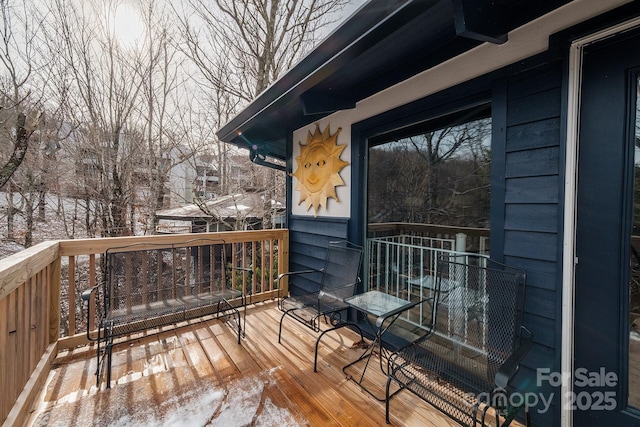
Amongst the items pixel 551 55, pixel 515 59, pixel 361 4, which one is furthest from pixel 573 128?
pixel 361 4

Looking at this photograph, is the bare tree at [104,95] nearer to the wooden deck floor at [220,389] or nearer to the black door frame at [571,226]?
the wooden deck floor at [220,389]

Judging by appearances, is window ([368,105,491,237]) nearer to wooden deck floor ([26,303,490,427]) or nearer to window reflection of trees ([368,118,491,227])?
window reflection of trees ([368,118,491,227])

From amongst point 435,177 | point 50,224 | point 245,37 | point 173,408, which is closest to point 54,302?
point 173,408

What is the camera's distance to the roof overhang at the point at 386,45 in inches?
57.1

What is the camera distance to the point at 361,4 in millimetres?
1492

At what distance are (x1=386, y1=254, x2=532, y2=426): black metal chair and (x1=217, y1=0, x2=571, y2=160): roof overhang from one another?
1.43 metres

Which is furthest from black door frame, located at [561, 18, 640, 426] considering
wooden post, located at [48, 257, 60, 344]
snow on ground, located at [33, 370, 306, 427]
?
wooden post, located at [48, 257, 60, 344]

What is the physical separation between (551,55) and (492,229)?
1.06m

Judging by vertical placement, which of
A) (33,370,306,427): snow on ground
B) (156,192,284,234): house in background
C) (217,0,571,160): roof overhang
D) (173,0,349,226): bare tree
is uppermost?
(173,0,349,226): bare tree

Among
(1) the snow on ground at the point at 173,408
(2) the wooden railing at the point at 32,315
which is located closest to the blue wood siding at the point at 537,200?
(1) the snow on ground at the point at 173,408

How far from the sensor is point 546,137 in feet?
5.35

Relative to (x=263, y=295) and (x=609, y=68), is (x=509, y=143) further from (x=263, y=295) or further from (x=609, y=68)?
(x=263, y=295)

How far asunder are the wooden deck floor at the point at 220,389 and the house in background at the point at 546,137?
0.87 m

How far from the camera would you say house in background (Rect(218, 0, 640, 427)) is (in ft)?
4.62
